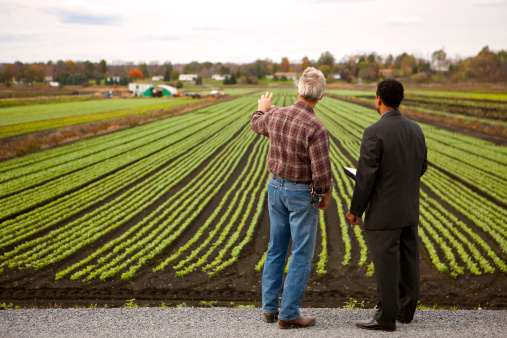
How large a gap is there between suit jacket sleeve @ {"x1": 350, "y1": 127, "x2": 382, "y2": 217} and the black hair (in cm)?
32

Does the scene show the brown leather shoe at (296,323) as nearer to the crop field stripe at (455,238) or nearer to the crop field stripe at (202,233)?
the crop field stripe at (202,233)

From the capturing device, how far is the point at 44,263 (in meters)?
7.55

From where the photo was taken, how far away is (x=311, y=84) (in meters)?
3.41

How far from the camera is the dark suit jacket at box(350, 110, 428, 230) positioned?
3332 mm

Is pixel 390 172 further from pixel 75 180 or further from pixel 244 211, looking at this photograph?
pixel 75 180

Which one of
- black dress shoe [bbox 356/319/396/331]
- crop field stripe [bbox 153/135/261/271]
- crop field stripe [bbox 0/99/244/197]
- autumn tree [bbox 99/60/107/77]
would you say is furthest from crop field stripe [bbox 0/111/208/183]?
autumn tree [bbox 99/60/107/77]

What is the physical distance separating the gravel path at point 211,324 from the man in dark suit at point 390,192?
350 millimetres

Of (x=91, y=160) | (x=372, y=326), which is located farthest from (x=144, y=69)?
(x=372, y=326)

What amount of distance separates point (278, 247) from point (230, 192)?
371 inches

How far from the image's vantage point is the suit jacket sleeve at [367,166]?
3.31 metres

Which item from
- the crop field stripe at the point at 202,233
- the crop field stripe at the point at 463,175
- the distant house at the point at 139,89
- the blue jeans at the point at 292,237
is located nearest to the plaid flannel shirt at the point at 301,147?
the blue jeans at the point at 292,237

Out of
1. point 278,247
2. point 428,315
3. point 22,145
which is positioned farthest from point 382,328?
point 22,145

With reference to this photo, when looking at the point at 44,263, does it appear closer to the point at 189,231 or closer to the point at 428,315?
the point at 189,231

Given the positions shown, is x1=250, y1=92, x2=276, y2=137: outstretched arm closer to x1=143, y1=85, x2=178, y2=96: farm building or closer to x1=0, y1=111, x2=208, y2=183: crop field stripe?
x1=0, y1=111, x2=208, y2=183: crop field stripe
